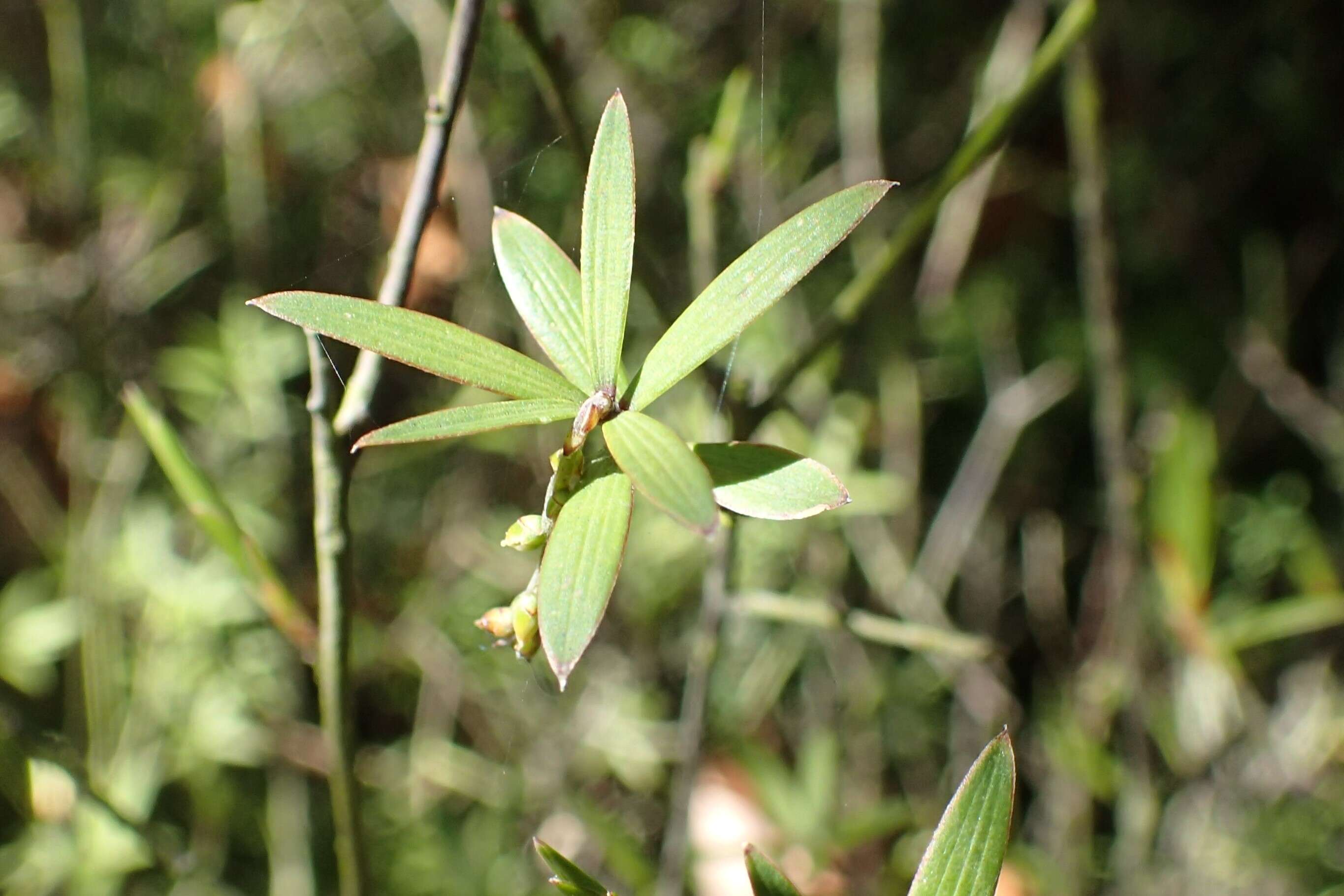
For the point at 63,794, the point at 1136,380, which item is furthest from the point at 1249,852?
the point at 63,794

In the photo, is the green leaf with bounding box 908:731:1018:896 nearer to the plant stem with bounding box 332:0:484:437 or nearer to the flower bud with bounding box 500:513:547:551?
the flower bud with bounding box 500:513:547:551

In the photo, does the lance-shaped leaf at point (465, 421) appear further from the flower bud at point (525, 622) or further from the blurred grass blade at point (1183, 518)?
the blurred grass blade at point (1183, 518)

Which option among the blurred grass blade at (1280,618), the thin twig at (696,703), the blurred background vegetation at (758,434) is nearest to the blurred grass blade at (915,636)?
the thin twig at (696,703)

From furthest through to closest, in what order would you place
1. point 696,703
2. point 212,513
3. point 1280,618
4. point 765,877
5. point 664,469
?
point 1280,618 < point 696,703 < point 212,513 < point 765,877 < point 664,469

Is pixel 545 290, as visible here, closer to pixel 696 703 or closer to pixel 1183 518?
pixel 696 703

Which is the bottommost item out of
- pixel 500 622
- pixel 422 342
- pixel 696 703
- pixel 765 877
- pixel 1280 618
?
pixel 1280 618

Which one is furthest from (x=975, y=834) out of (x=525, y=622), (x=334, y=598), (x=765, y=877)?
(x=334, y=598)
